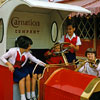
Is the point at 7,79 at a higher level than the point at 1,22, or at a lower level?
lower

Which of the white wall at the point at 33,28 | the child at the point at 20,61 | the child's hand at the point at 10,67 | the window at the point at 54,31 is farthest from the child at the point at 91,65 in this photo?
the white wall at the point at 33,28

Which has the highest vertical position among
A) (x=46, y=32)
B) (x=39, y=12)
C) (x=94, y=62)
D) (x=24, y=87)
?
(x=39, y=12)

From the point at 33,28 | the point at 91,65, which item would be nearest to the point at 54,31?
the point at 33,28

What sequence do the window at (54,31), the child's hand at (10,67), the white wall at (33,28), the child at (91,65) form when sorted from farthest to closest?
1. the window at (54,31)
2. the white wall at (33,28)
3. the child's hand at (10,67)
4. the child at (91,65)

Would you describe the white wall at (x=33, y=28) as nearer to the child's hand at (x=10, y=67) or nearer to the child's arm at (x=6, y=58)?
the child's arm at (x=6, y=58)

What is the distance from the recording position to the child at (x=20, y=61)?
4.04 m

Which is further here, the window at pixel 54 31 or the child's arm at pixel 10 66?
the window at pixel 54 31

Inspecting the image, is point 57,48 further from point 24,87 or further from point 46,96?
point 46,96

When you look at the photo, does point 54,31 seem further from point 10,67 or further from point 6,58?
point 10,67

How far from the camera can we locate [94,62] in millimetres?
3289

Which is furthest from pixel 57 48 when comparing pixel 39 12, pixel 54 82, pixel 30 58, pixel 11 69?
pixel 39 12

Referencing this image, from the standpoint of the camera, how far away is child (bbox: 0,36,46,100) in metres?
4.04

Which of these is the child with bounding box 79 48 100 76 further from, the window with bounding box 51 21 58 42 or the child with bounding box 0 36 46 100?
the window with bounding box 51 21 58 42

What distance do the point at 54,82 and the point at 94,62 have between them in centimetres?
69
